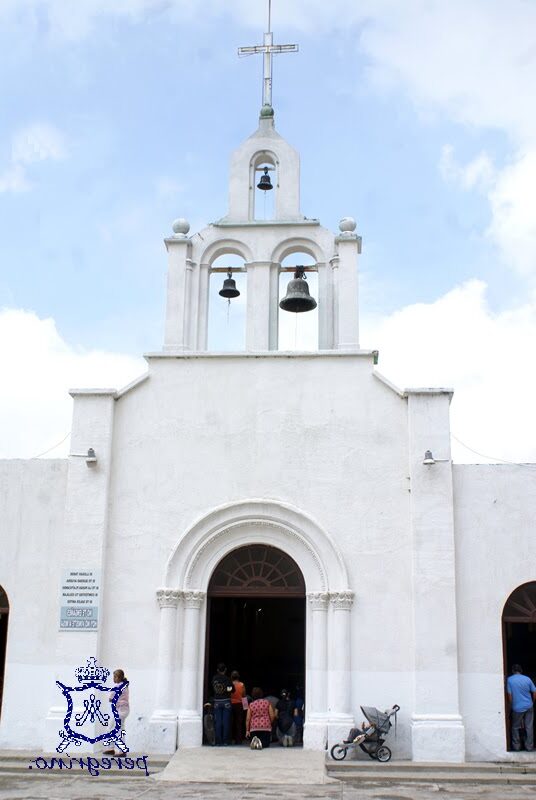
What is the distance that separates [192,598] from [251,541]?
1.33 metres

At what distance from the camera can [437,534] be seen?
14.9 m

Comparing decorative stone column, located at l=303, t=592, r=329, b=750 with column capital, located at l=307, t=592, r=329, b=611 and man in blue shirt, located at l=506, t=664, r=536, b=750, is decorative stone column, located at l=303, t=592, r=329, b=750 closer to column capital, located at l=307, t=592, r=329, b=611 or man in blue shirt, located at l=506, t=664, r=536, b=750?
column capital, located at l=307, t=592, r=329, b=611

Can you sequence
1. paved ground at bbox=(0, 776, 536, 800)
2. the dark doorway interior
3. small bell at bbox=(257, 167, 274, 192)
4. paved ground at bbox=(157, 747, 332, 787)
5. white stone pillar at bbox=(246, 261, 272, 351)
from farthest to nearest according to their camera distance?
the dark doorway interior
small bell at bbox=(257, 167, 274, 192)
white stone pillar at bbox=(246, 261, 272, 351)
paved ground at bbox=(157, 747, 332, 787)
paved ground at bbox=(0, 776, 536, 800)

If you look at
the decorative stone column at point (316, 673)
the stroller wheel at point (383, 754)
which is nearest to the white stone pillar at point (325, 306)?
the decorative stone column at point (316, 673)

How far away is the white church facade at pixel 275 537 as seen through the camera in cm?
1462

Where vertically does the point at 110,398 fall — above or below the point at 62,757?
above

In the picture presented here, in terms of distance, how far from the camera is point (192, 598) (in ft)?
49.8

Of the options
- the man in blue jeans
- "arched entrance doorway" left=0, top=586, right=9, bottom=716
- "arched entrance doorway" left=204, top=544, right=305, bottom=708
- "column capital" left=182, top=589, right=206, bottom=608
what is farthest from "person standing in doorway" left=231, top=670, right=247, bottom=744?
"arched entrance doorway" left=0, top=586, right=9, bottom=716

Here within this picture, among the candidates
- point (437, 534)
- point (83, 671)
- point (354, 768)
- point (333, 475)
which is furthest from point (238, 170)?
point (354, 768)

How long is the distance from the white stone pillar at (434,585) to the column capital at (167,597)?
3.84 m

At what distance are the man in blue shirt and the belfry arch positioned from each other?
8.44 feet

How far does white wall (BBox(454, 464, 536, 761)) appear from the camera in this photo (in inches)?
570

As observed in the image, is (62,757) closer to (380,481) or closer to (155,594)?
(155,594)

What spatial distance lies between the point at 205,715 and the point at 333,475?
4.40m
